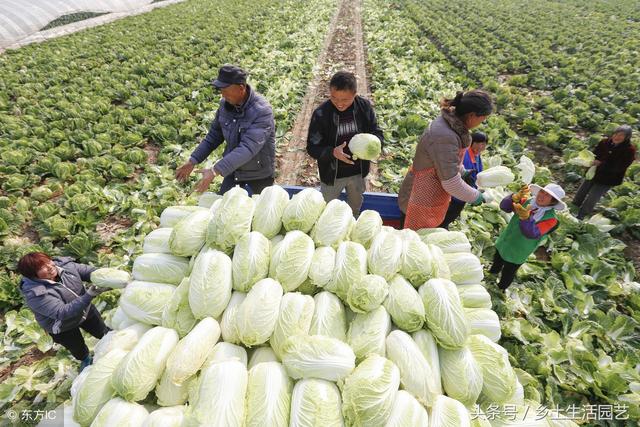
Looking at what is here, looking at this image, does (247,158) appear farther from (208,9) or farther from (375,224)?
(208,9)

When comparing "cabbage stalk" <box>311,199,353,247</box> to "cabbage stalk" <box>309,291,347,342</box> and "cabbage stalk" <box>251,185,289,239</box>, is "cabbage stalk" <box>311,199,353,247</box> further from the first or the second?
"cabbage stalk" <box>309,291,347,342</box>

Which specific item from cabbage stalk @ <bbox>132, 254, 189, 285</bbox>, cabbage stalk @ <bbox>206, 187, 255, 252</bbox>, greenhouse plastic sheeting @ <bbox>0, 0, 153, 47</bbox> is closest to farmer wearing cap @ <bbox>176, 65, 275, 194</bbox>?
cabbage stalk @ <bbox>206, 187, 255, 252</bbox>

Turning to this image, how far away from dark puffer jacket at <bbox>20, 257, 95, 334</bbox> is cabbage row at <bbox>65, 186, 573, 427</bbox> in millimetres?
821

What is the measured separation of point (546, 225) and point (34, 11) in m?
35.0

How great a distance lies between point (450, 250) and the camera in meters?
2.77

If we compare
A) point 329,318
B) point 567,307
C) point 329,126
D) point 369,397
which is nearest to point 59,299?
point 329,318

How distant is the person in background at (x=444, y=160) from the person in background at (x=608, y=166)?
12.6 feet

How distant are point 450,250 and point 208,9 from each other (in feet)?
99.0

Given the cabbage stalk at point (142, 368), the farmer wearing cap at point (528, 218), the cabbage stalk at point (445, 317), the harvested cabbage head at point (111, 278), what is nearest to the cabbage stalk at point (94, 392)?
the cabbage stalk at point (142, 368)

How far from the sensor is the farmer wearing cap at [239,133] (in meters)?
3.43

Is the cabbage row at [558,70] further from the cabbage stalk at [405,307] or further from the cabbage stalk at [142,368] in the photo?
the cabbage stalk at [142,368]

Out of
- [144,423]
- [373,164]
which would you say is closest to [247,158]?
[144,423]

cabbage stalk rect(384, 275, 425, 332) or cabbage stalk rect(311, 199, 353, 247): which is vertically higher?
cabbage stalk rect(311, 199, 353, 247)

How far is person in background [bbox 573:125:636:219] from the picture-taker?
525 cm
